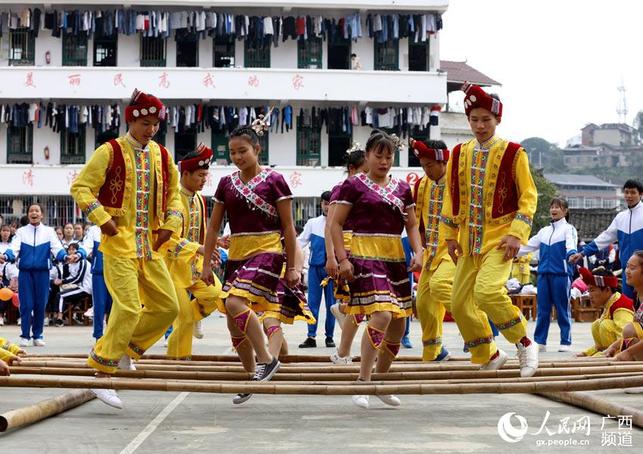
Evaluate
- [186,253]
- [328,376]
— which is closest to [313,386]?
[328,376]

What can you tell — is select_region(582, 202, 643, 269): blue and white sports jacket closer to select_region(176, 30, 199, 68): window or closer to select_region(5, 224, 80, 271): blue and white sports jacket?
select_region(5, 224, 80, 271): blue and white sports jacket

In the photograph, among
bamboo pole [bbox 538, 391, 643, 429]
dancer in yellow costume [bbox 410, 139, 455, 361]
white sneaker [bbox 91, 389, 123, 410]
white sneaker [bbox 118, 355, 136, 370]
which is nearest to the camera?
bamboo pole [bbox 538, 391, 643, 429]

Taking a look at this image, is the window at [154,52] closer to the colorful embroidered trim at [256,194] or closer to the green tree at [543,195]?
the green tree at [543,195]

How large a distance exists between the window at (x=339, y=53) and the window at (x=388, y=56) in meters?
1.08

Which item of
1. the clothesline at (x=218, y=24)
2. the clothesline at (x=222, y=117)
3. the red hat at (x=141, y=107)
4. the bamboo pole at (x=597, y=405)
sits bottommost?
the bamboo pole at (x=597, y=405)

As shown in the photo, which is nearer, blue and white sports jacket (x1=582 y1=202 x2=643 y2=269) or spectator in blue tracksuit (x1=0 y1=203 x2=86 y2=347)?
blue and white sports jacket (x1=582 y1=202 x2=643 y2=269)

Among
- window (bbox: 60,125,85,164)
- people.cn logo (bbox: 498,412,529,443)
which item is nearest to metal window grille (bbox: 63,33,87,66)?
window (bbox: 60,125,85,164)

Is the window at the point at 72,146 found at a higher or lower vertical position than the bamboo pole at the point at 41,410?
higher

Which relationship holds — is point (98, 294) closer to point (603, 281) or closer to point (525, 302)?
point (603, 281)

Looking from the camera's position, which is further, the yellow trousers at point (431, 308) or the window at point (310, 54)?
the window at point (310, 54)

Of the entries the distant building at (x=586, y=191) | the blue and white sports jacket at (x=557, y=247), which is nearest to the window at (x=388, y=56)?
the blue and white sports jacket at (x=557, y=247)

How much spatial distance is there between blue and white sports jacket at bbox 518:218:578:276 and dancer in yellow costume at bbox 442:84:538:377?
677cm

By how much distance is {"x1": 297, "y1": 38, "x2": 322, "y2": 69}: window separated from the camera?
43781 mm

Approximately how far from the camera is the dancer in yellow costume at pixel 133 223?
856 centimetres
